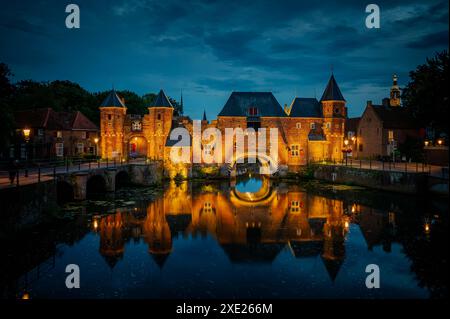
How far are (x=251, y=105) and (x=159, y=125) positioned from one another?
10.8 metres

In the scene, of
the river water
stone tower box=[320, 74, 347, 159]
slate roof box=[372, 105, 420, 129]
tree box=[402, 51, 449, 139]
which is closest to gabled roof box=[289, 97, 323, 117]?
stone tower box=[320, 74, 347, 159]

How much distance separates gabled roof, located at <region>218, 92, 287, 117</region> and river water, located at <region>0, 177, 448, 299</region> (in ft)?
54.9

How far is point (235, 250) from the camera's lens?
13.0 meters

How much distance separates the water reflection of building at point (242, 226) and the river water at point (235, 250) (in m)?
0.06

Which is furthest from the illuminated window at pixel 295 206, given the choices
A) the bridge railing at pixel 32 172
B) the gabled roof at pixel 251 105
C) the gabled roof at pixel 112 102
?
the gabled roof at pixel 112 102

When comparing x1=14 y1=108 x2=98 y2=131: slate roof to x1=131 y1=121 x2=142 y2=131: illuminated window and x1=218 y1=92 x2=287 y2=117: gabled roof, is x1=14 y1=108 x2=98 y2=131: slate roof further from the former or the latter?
x1=218 y1=92 x2=287 y2=117: gabled roof

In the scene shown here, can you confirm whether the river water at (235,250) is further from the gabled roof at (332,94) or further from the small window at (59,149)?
the small window at (59,149)

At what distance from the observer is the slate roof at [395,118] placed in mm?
35719

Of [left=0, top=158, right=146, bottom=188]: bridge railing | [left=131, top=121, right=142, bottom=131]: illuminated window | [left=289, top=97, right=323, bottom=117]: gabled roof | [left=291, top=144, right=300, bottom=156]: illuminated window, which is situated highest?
[left=289, top=97, right=323, bottom=117]: gabled roof

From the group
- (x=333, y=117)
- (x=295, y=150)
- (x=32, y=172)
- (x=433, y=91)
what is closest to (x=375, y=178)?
(x=433, y=91)

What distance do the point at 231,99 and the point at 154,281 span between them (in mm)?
29395

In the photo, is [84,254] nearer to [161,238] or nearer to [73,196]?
[161,238]

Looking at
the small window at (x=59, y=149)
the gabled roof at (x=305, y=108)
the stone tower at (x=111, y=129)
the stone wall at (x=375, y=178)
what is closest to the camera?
the stone wall at (x=375, y=178)

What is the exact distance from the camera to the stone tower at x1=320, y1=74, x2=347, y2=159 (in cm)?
3578
